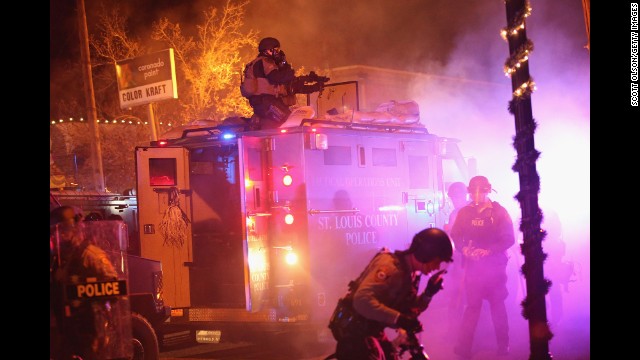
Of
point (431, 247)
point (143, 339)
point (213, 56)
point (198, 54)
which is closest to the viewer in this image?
point (431, 247)

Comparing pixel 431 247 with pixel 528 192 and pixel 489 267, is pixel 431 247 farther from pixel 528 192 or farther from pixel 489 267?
pixel 489 267

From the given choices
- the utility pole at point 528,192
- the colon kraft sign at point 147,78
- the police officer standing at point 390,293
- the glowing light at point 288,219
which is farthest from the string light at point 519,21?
the colon kraft sign at point 147,78

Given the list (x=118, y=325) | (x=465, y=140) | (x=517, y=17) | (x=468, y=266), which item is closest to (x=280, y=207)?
(x=468, y=266)

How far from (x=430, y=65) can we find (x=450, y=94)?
30.5 ft

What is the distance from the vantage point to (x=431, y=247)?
494 cm

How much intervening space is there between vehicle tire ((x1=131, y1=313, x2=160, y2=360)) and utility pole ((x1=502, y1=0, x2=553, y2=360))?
396 centimetres

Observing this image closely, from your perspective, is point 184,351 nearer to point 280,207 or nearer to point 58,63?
point 280,207

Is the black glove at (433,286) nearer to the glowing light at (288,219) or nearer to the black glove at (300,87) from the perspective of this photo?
the glowing light at (288,219)

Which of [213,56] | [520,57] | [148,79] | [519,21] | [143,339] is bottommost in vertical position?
[143,339]

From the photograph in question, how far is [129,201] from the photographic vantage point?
12.6 meters

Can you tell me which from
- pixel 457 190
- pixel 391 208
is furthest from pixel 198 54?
pixel 391 208

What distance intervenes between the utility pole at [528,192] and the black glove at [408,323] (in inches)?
52.3

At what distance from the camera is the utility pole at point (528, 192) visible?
18.9 feet

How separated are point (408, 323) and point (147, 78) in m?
12.9
